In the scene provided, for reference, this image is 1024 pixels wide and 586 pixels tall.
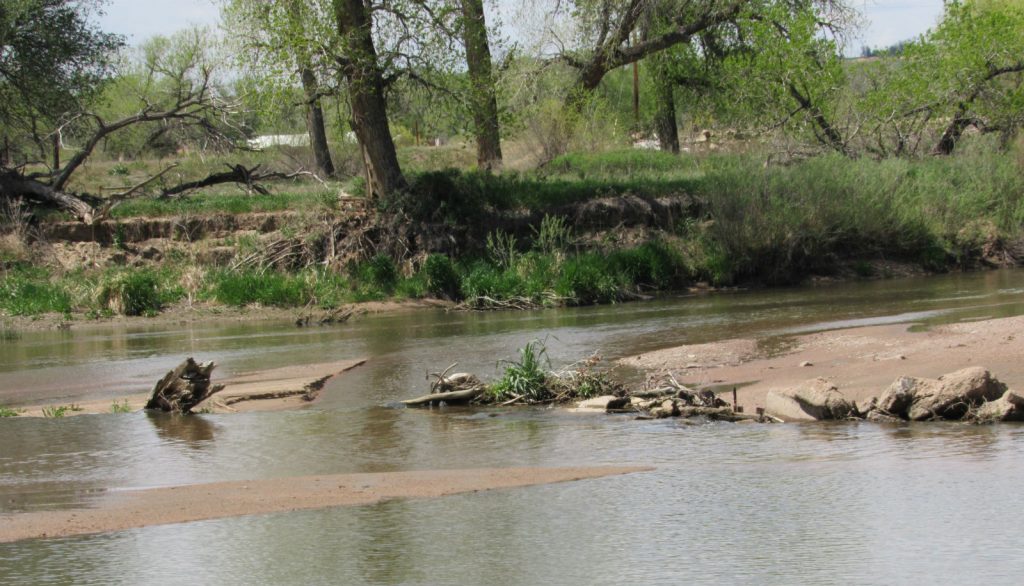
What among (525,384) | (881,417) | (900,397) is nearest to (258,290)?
(525,384)

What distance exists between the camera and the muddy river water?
6004 millimetres

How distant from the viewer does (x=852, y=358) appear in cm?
1212

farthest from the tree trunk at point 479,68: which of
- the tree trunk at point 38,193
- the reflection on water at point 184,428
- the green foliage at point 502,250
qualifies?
the reflection on water at point 184,428

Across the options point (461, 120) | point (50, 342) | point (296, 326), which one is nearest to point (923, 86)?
point (461, 120)

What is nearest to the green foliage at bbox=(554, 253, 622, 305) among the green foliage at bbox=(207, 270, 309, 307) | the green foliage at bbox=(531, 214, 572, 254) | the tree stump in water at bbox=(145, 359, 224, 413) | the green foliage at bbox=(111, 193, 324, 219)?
the green foliage at bbox=(531, 214, 572, 254)

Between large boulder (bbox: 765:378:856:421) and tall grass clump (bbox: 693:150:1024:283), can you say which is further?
tall grass clump (bbox: 693:150:1024:283)

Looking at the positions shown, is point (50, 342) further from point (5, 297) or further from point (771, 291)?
point (771, 291)

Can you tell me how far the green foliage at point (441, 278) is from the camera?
73.8ft

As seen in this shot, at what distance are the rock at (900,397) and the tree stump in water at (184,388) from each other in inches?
246

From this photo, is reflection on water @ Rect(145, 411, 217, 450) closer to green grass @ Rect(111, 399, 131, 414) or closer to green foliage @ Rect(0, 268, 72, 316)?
green grass @ Rect(111, 399, 131, 414)

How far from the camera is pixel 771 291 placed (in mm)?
22547

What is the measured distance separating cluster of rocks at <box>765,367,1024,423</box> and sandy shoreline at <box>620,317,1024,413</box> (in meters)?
0.41

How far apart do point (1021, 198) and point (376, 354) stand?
711 inches

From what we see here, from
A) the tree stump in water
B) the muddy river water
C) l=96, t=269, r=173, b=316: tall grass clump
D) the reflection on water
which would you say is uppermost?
l=96, t=269, r=173, b=316: tall grass clump
